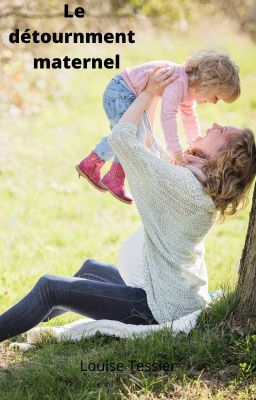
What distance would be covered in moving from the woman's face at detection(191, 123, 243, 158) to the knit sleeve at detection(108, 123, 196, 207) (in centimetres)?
16

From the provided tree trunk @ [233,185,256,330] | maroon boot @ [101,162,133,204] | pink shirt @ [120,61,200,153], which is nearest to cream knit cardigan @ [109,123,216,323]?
pink shirt @ [120,61,200,153]

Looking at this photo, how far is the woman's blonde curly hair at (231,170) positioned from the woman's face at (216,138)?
2 cm

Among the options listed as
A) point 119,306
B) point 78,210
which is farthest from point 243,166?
point 78,210

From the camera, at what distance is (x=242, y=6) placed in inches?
551

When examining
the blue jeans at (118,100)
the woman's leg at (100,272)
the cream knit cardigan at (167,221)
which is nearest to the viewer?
the cream knit cardigan at (167,221)

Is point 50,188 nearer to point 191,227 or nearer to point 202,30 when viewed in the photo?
point 191,227

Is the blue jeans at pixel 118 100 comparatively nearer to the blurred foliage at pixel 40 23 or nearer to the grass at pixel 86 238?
the grass at pixel 86 238

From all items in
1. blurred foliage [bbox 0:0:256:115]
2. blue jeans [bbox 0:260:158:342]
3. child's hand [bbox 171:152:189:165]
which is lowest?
blue jeans [bbox 0:260:158:342]

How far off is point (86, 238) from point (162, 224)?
3096 millimetres

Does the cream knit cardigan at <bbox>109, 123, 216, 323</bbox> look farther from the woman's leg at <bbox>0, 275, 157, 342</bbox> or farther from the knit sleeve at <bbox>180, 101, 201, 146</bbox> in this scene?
the knit sleeve at <bbox>180, 101, 201, 146</bbox>

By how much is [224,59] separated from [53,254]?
2867 mm

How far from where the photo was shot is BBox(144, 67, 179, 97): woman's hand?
3.88 metres

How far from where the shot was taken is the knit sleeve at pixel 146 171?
3.75 meters

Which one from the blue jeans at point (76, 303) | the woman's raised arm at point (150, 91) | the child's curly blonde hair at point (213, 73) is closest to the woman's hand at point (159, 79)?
the woman's raised arm at point (150, 91)
